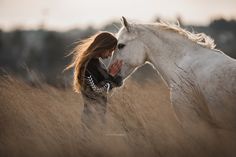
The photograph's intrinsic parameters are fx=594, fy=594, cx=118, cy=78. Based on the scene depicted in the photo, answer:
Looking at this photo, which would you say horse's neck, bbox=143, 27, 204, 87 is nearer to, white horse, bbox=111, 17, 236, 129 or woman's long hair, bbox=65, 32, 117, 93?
white horse, bbox=111, 17, 236, 129

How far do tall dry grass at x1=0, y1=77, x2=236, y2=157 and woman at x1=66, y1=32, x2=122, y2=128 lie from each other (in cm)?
24

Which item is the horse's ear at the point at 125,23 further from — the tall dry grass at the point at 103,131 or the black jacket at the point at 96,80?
the tall dry grass at the point at 103,131

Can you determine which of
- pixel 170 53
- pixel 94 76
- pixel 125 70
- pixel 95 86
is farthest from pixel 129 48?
pixel 95 86

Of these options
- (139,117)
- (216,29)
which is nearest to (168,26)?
(139,117)

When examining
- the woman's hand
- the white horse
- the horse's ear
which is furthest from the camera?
the woman's hand

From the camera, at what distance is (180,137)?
584 cm

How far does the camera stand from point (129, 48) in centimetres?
850

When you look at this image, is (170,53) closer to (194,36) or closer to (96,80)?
(194,36)

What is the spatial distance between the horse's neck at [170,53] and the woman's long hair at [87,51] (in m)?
0.57

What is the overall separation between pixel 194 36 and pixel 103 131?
2212mm

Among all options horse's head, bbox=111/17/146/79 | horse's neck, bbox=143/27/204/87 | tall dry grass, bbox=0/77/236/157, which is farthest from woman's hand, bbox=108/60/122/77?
tall dry grass, bbox=0/77/236/157

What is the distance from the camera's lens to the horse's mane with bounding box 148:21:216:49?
7630 millimetres

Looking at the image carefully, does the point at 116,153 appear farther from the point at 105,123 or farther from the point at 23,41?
the point at 23,41

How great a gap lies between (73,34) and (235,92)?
65872 mm
